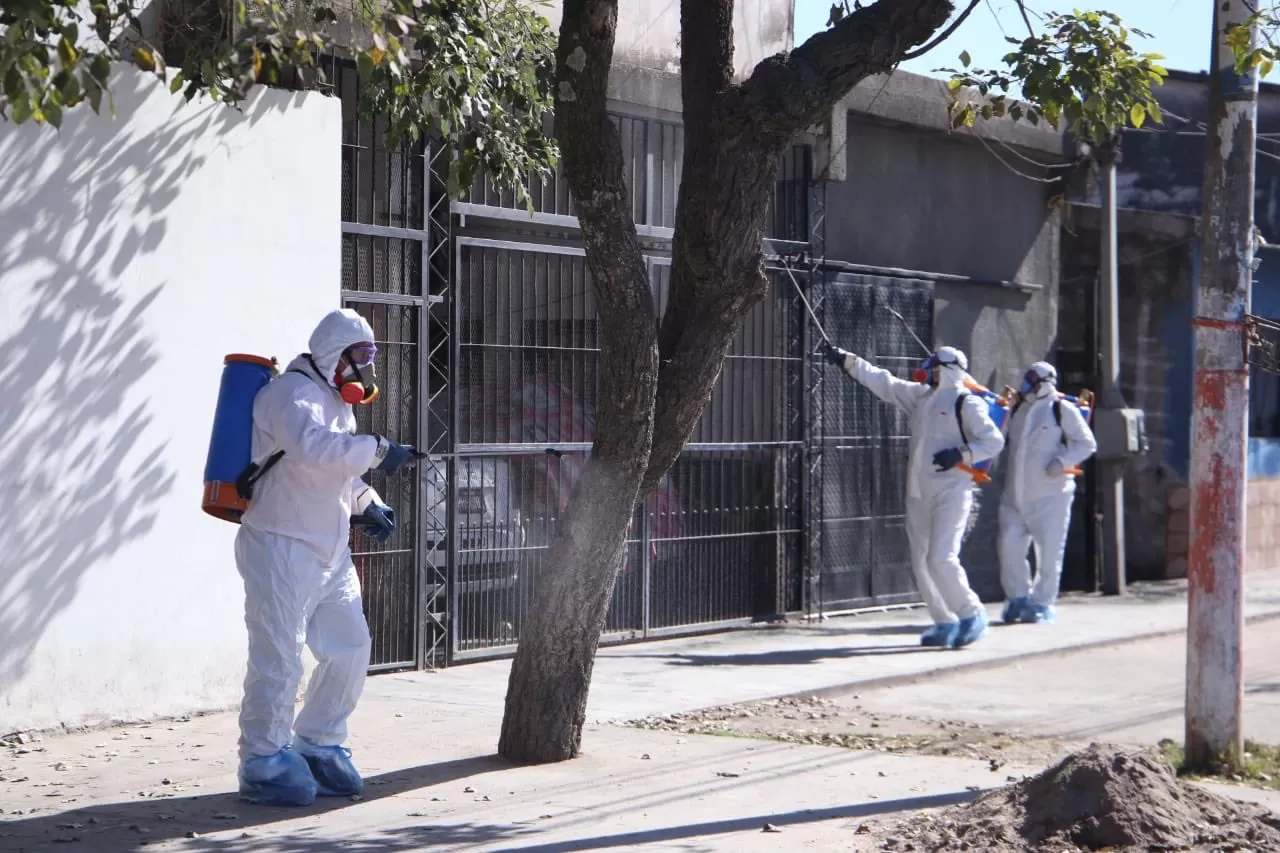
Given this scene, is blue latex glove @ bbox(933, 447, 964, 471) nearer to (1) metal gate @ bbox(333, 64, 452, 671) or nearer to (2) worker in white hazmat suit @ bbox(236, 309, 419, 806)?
(1) metal gate @ bbox(333, 64, 452, 671)

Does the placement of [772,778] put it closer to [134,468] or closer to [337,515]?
[337,515]

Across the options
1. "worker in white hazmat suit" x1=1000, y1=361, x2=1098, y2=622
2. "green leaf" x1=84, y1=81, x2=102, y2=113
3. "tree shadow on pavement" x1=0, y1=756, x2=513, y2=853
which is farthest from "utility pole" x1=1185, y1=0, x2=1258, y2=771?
"worker in white hazmat suit" x1=1000, y1=361, x2=1098, y2=622

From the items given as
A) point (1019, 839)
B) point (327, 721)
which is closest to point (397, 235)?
point (327, 721)

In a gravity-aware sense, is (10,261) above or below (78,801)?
above

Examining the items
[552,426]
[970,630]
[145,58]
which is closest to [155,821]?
[145,58]

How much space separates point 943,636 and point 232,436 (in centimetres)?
699

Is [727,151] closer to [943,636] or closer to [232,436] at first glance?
[232,436]

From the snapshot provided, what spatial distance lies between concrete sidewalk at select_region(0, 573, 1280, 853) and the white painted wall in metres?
0.36

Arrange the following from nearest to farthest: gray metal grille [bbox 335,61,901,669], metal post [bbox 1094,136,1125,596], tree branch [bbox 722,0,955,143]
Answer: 1. tree branch [bbox 722,0,955,143]
2. gray metal grille [bbox 335,61,901,669]
3. metal post [bbox 1094,136,1125,596]

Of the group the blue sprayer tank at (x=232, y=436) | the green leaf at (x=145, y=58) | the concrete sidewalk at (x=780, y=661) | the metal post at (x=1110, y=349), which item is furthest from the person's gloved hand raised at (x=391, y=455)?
the metal post at (x=1110, y=349)

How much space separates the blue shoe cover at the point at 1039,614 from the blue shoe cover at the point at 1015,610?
2cm

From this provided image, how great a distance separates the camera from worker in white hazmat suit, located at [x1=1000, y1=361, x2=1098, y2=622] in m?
14.4

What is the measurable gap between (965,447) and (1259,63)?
528cm

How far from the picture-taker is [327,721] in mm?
6824
